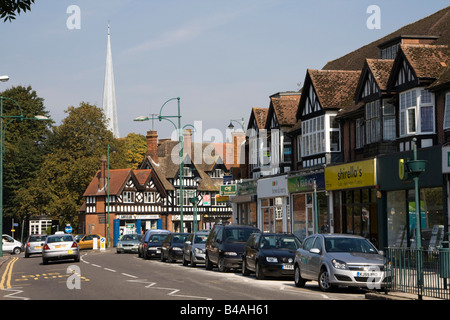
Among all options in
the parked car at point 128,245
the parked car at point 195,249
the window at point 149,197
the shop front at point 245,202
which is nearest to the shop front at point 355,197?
the parked car at point 195,249

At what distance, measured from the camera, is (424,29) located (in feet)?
124

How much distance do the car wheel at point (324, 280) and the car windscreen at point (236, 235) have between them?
9572mm

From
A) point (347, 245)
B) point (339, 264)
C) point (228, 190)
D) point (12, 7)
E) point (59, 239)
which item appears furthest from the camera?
point (228, 190)

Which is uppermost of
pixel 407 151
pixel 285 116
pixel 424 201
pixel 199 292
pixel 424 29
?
pixel 424 29

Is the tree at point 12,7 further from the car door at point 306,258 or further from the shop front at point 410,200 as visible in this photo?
the shop front at point 410,200

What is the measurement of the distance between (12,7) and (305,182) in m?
29.8

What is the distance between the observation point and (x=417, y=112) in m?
30.2

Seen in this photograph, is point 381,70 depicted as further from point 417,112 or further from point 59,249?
point 59,249

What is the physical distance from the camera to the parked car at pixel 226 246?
29.5 metres

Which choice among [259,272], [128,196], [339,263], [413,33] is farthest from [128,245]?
[339,263]
